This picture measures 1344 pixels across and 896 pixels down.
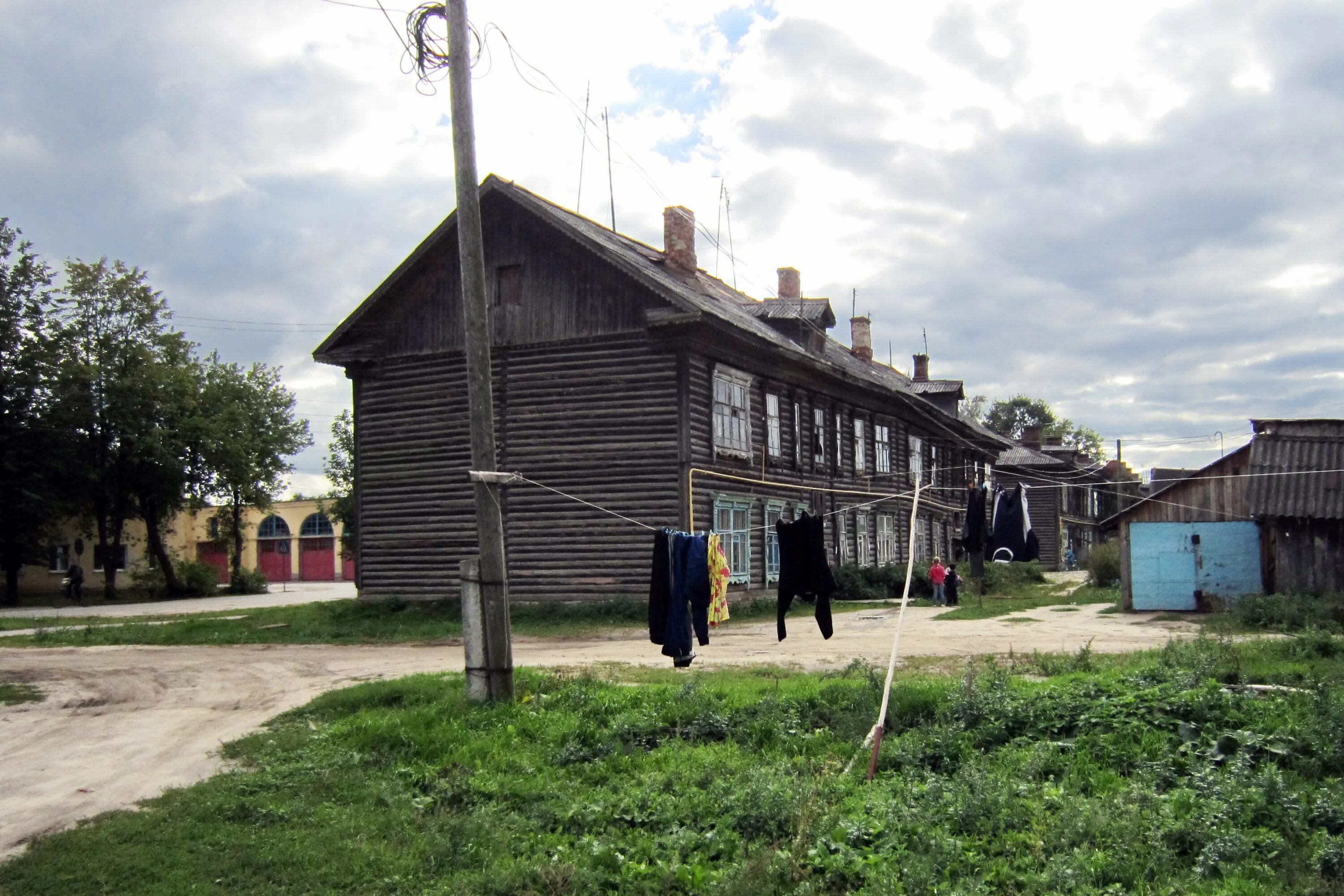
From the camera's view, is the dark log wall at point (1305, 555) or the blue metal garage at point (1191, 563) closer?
the dark log wall at point (1305, 555)

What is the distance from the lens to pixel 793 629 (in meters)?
21.5

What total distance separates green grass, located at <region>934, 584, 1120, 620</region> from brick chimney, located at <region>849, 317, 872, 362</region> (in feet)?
39.6

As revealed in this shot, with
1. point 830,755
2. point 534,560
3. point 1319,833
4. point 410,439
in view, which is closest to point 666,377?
point 534,560

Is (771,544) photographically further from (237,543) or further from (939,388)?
(237,543)

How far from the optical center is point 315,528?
71.9 metres

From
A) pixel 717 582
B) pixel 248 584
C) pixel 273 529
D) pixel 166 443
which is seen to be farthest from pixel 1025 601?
pixel 273 529

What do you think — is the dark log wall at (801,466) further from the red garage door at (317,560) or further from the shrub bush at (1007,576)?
the red garage door at (317,560)

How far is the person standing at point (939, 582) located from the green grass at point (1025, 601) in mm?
564

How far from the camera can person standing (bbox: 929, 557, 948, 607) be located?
98.2 ft

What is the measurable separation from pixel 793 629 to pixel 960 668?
746cm

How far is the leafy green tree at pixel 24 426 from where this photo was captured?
39.8 metres

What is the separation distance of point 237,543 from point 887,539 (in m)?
33.7

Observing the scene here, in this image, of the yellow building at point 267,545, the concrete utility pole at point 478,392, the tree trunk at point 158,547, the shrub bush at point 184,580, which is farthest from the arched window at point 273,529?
the concrete utility pole at point 478,392

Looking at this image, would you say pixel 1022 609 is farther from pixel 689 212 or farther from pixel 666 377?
pixel 689 212
